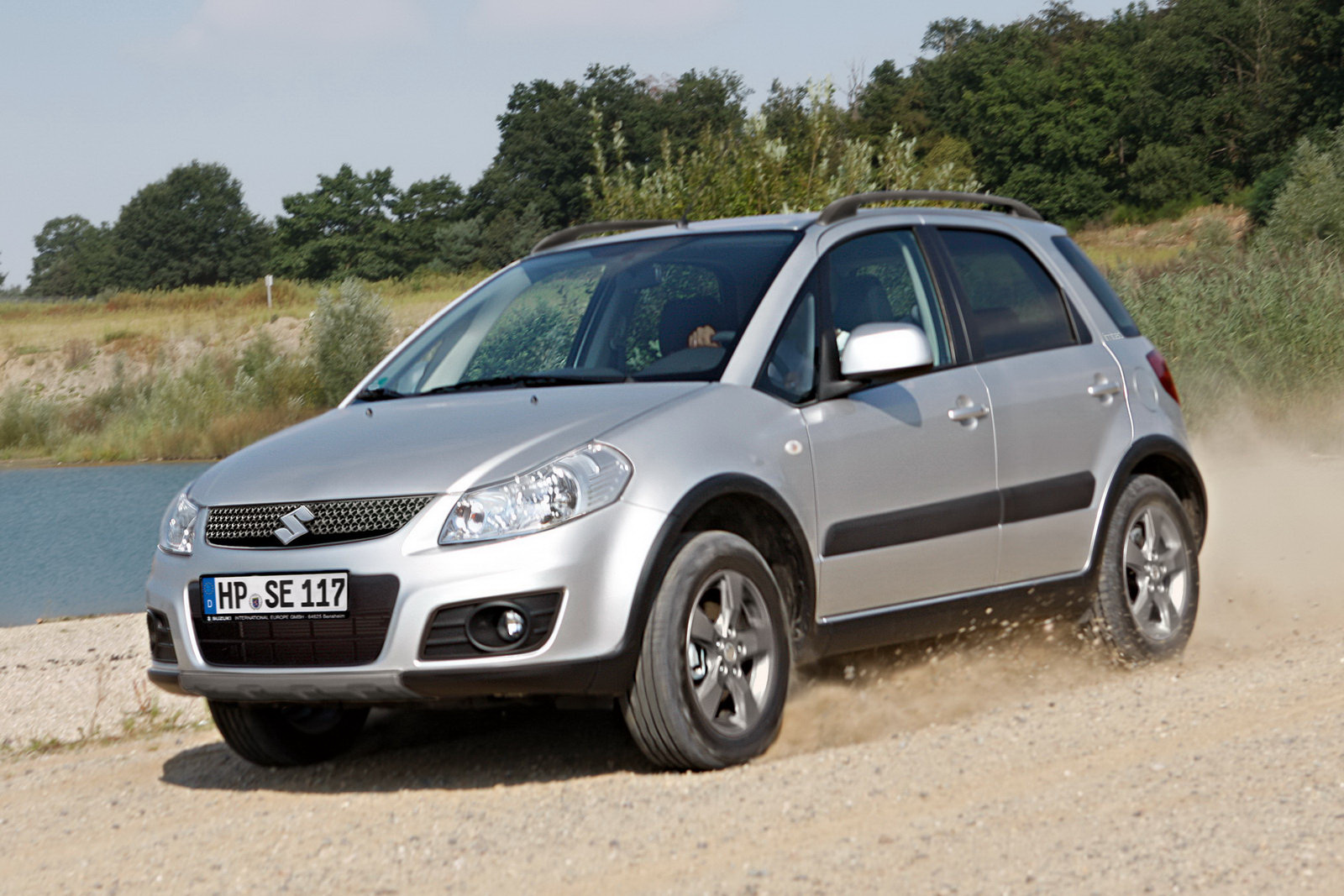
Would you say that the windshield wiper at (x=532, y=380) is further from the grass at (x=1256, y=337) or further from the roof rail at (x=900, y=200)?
the grass at (x=1256, y=337)

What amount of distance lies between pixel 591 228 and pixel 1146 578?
2.67m

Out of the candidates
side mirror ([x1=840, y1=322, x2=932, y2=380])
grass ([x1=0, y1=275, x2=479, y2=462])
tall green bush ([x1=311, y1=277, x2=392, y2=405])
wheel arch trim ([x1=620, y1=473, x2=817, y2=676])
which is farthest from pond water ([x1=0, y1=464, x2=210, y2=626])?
side mirror ([x1=840, y1=322, x2=932, y2=380])

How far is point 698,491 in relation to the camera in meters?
4.73

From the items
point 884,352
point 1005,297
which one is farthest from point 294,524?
point 1005,297

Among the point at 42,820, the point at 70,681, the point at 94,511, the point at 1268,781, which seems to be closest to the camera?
the point at 1268,781

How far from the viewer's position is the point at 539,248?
263 inches

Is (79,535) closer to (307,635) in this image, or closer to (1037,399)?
(1037,399)

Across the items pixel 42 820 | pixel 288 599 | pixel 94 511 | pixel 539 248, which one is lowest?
pixel 94 511

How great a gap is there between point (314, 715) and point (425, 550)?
5.34 ft

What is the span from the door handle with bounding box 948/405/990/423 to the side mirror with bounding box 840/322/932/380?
45cm

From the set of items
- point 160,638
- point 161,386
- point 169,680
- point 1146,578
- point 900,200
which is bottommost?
point 161,386

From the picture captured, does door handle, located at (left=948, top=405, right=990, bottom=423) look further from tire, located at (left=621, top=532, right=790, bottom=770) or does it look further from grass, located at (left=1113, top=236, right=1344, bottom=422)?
grass, located at (left=1113, top=236, right=1344, bottom=422)

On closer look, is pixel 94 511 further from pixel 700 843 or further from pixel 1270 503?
pixel 700 843

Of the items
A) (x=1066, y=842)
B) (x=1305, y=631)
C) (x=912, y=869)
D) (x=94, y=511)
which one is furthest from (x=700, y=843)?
(x=94, y=511)
